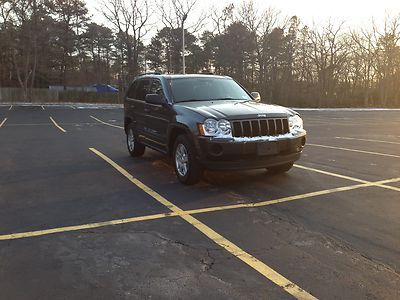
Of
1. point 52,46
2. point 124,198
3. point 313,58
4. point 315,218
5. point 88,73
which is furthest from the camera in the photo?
point 88,73

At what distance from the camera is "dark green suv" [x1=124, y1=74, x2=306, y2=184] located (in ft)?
21.1

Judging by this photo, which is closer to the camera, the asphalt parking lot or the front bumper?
the asphalt parking lot

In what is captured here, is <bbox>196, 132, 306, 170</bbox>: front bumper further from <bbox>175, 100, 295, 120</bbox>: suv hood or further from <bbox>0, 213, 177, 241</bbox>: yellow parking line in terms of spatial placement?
<bbox>0, 213, 177, 241</bbox>: yellow parking line

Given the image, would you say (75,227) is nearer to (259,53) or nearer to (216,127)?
(216,127)

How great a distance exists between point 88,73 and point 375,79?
148 feet

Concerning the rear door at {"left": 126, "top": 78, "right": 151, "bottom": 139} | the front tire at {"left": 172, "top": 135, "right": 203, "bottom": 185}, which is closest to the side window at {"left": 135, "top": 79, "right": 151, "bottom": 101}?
the rear door at {"left": 126, "top": 78, "right": 151, "bottom": 139}

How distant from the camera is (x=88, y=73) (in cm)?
7200

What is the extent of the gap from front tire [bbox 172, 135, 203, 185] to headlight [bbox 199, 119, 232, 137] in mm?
412

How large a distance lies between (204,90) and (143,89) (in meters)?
1.79

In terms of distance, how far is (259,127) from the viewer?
21.6ft

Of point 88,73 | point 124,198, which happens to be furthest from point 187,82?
point 88,73

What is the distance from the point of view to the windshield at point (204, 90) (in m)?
7.74

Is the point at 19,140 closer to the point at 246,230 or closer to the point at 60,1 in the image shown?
the point at 246,230

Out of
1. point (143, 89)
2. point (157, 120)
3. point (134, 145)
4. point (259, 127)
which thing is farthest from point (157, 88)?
point (259, 127)
